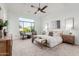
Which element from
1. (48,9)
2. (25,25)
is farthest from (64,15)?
(25,25)

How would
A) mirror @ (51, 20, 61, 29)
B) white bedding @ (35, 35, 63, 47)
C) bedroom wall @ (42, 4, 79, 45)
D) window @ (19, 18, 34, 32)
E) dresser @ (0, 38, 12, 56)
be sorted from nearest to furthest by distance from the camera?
dresser @ (0, 38, 12, 56), window @ (19, 18, 34, 32), bedroom wall @ (42, 4, 79, 45), mirror @ (51, 20, 61, 29), white bedding @ (35, 35, 63, 47)

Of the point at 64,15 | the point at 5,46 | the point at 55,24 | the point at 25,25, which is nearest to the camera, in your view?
the point at 5,46

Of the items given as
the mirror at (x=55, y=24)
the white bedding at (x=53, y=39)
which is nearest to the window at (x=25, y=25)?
the white bedding at (x=53, y=39)

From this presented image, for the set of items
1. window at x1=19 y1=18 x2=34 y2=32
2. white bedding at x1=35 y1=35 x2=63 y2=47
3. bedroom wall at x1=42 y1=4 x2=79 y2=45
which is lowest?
white bedding at x1=35 y1=35 x2=63 y2=47

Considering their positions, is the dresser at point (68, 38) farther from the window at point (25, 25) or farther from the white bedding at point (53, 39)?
the window at point (25, 25)

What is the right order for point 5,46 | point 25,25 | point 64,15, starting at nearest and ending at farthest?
point 5,46, point 25,25, point 64,15

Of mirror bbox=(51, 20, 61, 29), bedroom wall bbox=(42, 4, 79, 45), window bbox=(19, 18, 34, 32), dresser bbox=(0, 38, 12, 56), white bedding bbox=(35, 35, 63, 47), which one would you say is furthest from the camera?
white bedding bbox=(35, 35, 63, 47)

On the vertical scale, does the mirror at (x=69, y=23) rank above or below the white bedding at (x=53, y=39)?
above

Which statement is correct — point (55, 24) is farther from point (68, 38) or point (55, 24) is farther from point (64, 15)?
point (68, 38)

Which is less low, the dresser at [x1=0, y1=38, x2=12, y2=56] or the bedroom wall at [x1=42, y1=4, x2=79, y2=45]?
the bedroom wall at [x1=42, y1=4, x2=79, y2=45]

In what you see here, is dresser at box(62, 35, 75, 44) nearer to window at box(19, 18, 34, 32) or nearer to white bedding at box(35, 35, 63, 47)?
white bedding at box(35, 35, 63, 47)

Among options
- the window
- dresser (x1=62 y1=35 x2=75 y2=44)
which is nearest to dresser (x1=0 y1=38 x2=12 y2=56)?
the window

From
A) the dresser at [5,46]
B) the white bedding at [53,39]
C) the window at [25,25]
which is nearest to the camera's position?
the dresser at [5,46]

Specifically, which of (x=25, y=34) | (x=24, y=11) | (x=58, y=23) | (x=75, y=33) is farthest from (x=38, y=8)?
(x=75, y=33)
